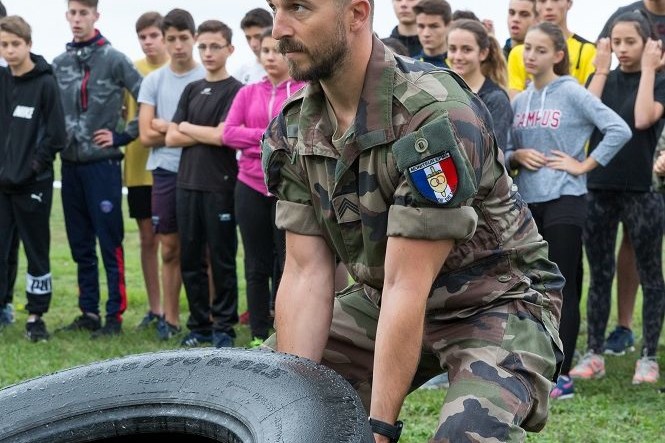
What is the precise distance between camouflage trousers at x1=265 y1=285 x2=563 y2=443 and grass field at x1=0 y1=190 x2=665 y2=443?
1.49 m

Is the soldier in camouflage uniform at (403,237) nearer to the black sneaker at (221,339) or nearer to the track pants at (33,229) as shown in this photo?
the black sneaker at (221,339)

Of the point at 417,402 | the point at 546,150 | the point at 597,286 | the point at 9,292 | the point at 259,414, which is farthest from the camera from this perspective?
the point at 9,292

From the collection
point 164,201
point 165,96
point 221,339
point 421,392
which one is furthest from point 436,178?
point 165,96

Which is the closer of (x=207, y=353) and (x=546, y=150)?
(x=207, y=353)

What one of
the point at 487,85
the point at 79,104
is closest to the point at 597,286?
the point at 487,85

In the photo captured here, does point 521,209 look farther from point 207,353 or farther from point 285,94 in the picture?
point 285,94

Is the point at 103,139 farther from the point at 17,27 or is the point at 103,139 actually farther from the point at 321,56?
the point at 321,56

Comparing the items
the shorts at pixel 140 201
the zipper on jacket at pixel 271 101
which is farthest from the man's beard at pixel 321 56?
the shorts at pixel 140 201

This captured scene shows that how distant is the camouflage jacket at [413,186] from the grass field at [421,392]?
1778 mm

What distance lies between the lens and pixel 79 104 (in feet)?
26.7

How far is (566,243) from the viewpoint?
6152mm

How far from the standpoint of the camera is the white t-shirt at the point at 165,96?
778 centimetres

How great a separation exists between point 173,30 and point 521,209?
465 cm

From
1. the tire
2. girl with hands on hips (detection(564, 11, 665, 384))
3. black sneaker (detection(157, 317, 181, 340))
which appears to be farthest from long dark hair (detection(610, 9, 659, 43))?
the tire
